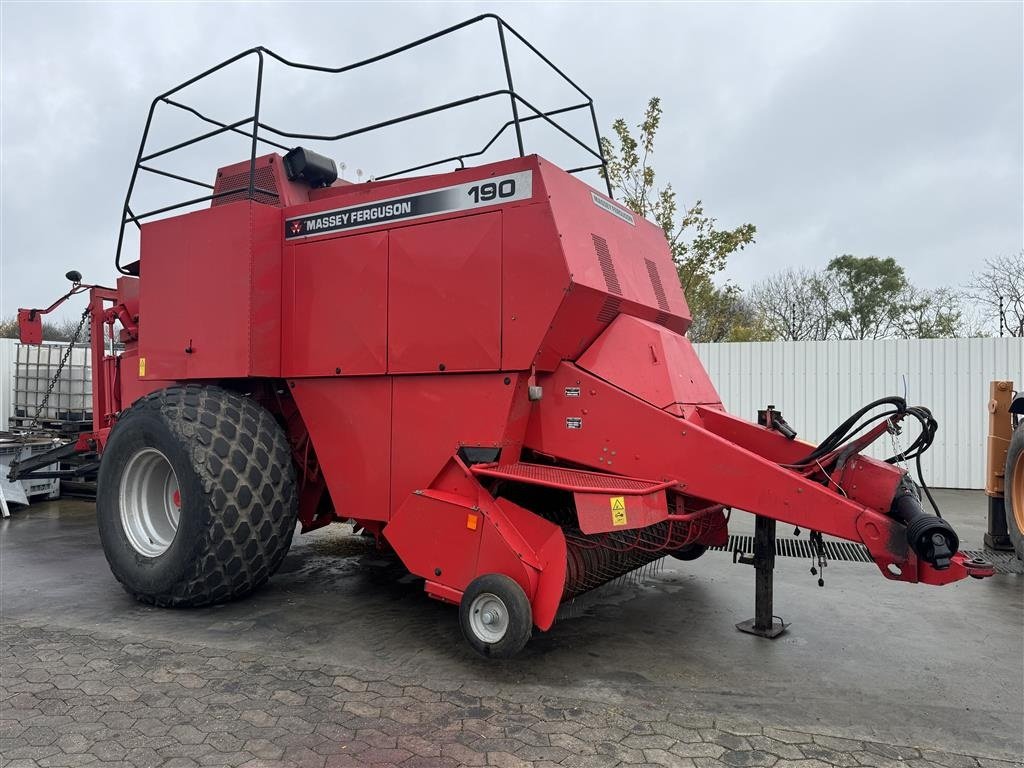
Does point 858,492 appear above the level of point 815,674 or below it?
above

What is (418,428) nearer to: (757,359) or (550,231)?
(550,231)

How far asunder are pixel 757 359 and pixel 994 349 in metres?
3.51

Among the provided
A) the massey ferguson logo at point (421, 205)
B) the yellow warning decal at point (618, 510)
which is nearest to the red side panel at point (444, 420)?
the yellow warning decal at point (618, 510)

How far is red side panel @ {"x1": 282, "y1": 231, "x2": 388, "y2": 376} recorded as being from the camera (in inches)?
190

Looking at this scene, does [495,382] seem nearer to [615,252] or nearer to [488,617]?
[615,252]

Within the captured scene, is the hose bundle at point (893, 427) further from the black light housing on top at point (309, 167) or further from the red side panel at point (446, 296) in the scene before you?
the black light housing on top at point (309, 167)

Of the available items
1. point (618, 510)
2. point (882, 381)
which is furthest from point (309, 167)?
point (882, 381)

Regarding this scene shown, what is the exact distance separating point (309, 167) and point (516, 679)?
389 centimetres

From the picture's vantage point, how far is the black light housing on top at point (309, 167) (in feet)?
18.1

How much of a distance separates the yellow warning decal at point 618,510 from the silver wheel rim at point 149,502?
3245 millimetres

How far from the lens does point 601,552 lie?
453 centimetres

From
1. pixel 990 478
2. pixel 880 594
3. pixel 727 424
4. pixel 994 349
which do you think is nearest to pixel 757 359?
pixel 994 349

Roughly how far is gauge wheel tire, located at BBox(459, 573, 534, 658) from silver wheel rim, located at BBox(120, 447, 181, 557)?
101 inches

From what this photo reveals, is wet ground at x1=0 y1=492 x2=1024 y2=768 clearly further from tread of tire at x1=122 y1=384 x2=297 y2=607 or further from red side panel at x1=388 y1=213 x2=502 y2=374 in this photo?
red side panel at x1=388 y1=213 x2=502 y2=374
